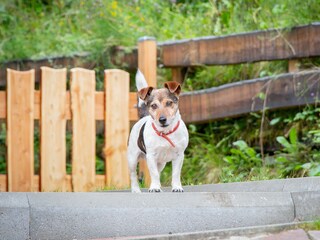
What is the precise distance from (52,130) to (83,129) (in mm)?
303

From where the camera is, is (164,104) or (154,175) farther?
(154,175)

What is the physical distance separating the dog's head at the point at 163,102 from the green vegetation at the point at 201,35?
1.29 m

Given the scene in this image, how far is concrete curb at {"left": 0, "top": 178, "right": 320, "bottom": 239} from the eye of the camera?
172 inches

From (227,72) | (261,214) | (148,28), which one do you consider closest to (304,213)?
(261,214)

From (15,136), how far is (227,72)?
254 cm

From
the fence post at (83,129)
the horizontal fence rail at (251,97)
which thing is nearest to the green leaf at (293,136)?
the horizontal fence rail at (251,97)

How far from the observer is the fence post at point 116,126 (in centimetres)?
785

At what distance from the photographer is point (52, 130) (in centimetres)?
761

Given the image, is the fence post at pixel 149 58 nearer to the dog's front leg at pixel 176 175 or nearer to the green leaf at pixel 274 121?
the green leaf at pixel 274 121

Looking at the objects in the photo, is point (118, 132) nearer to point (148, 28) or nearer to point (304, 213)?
point (148, 28)

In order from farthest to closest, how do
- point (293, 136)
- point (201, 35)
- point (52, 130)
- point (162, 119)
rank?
Answer: point (201, 35)
point (52, 130)
point (293, 136)
point (162, 119)

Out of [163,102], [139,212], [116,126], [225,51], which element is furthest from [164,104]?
[225,51]

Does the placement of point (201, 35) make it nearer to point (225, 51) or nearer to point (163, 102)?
point (225, 51)

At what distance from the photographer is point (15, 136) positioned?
7.46 meters
